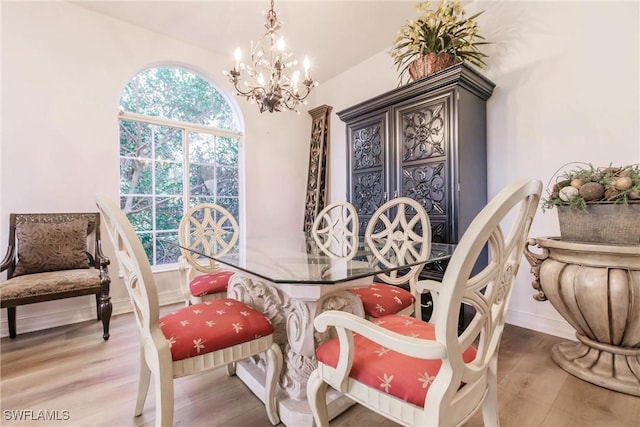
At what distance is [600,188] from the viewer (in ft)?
5.20

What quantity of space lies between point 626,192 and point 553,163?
0.80 meters

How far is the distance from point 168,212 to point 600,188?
3758mm

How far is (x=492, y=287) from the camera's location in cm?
78

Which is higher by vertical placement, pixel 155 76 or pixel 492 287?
pixel 155 76

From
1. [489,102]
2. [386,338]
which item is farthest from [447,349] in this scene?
[489,102]

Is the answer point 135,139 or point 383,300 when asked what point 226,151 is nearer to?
point 135,139

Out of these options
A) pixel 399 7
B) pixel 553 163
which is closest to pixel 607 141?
pixel 553 163

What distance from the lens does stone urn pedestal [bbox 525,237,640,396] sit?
1.48 meters

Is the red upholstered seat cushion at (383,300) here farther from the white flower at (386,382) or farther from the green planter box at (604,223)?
the green planter box at (604,223)

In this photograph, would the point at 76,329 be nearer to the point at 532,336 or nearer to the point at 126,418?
the point at 126,418

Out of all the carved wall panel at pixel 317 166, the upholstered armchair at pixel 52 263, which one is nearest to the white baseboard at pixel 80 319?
the upholstered armchair at pixel 52 263

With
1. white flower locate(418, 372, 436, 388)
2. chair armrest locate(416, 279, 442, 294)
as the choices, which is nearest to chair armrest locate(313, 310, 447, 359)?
white flower locate(418, 372, 436, 388)

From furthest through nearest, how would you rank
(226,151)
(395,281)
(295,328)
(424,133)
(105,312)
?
(226,151) → (424,133) → (105,312) → (395,281) → (295,328)

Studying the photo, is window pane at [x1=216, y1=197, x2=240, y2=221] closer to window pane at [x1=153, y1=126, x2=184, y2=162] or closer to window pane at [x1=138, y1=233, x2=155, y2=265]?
window pane at [x1=153, y1=126, x2=184, y2=162]
